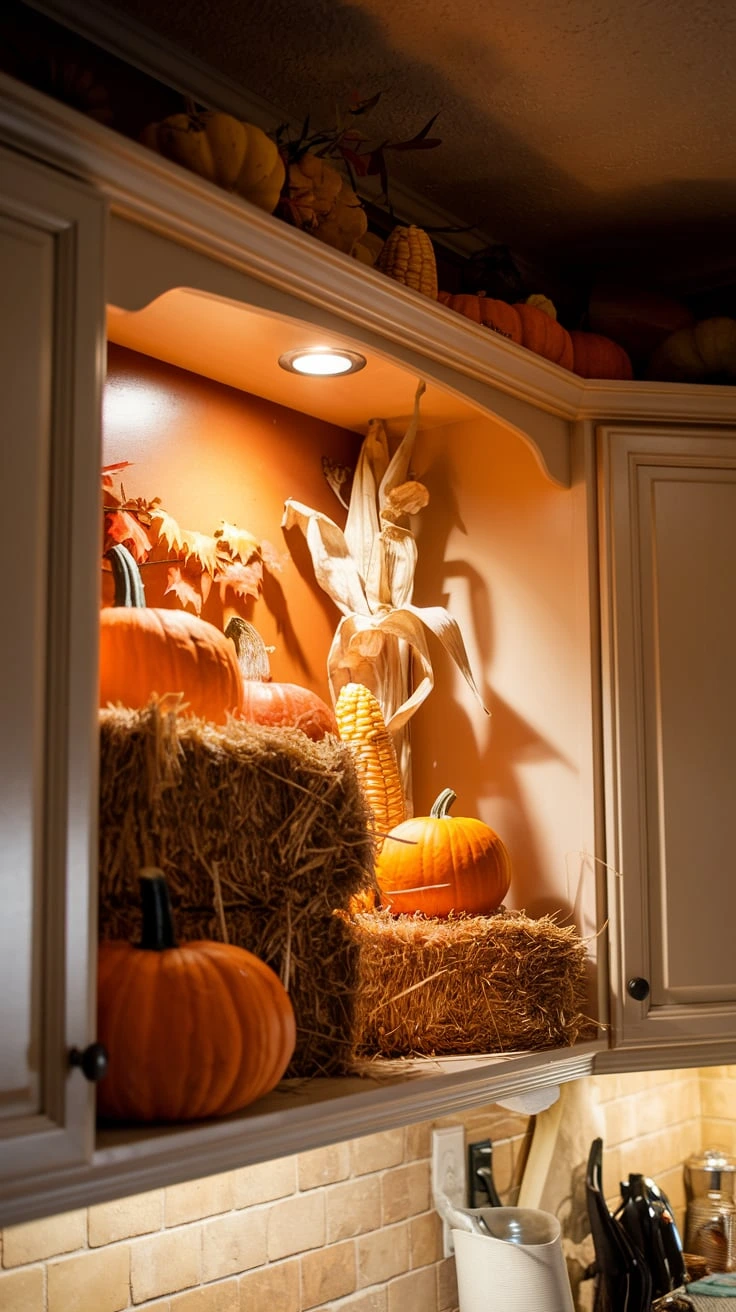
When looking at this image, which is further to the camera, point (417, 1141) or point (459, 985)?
point (417, 1141)

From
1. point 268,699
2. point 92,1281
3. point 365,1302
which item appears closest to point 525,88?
point 268,699

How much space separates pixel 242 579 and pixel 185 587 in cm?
13

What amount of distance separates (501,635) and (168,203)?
3.29 ft

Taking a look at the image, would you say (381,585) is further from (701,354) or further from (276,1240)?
(276,1240)

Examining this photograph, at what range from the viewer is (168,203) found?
130cm

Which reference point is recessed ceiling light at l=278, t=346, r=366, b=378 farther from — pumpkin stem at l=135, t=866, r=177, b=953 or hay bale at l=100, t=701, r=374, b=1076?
pumpkin stem at l=135, t=866, r=177, b=953

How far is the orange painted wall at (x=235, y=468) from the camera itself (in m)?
1.72

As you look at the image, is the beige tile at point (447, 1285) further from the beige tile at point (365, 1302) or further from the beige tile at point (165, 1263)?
the beige tile at point (165, 1263)

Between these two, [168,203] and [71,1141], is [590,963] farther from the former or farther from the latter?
[168,203]

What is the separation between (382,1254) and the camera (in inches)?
75.4

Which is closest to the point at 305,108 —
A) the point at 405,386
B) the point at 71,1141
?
the point at 405,386

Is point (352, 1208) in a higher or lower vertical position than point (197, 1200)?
lower

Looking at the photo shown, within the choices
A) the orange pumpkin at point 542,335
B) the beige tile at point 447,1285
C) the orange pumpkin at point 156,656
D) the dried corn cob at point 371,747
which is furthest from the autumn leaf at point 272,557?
the beige tile at point 447,1285

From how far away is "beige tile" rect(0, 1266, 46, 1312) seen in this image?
138 cm
